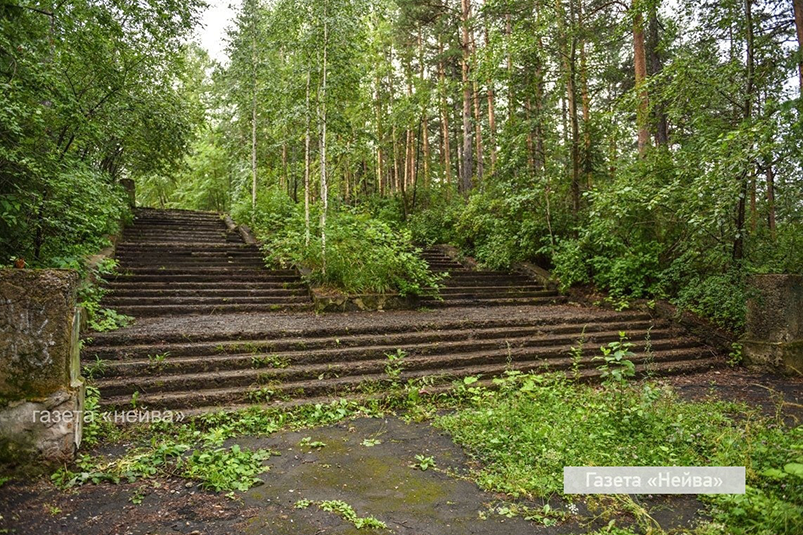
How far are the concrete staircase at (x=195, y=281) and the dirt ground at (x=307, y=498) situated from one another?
16.7 ft

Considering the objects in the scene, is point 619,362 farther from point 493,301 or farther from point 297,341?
point 493,301

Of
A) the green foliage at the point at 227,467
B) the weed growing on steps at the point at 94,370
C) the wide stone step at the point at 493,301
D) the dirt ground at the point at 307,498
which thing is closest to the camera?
the dirt ground at the point at 307,498

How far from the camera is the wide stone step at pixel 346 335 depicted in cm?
596

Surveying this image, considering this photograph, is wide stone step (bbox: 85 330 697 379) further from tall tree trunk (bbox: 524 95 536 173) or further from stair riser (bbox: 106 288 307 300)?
tall tree trunk (bbox: 524 95 536 173)

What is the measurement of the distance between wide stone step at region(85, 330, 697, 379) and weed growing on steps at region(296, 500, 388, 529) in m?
2.94

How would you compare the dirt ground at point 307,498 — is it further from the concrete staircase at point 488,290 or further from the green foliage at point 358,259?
the concrete staircase at point 488,290

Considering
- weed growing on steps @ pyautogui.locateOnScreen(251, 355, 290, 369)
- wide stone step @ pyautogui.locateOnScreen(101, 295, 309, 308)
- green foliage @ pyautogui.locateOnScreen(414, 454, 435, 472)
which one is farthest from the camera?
wide stone step @ pyautogui.locateOnScreen(101, 295, 309, 308)

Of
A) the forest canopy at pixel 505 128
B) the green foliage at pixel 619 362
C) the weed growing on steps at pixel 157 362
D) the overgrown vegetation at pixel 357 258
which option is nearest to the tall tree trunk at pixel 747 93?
the forest canopy at pixel 505 128

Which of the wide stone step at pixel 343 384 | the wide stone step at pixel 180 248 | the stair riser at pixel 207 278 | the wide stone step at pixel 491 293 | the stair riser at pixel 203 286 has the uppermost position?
the wide stone step at pixel 180 248

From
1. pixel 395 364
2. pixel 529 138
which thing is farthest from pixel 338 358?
pixel 529 138

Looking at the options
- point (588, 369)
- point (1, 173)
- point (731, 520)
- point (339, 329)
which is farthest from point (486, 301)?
point (1, 173)

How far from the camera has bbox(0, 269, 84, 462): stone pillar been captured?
11.5ft

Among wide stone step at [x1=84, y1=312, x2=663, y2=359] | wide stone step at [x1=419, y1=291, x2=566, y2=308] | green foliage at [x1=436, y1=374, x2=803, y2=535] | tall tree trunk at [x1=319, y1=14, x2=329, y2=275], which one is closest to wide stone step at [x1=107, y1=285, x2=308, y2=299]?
tall tree trunk at [x1=319, y1=14, x2=329, y2=275]

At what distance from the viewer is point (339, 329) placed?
715cm
